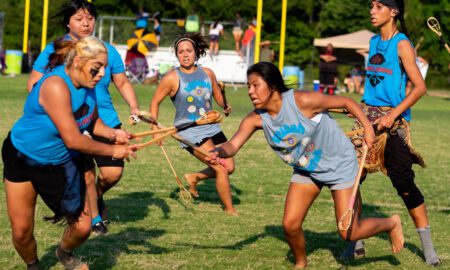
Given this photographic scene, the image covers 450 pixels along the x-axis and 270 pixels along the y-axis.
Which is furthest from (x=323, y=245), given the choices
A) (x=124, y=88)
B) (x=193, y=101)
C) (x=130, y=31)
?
(x=130, y=31)

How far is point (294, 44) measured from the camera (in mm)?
48406

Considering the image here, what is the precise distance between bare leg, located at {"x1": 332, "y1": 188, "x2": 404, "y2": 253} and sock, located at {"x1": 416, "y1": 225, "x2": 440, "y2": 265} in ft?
0.88

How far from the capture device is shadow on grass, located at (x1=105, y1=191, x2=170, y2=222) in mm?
8391

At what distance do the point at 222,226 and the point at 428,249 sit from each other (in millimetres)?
2028

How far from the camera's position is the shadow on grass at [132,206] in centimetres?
839

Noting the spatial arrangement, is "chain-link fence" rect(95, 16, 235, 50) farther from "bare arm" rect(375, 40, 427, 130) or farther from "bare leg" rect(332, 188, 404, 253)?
"bare leg" rect(332, 188, 404, 253)

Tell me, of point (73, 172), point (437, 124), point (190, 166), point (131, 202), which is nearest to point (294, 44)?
point (437, 124)

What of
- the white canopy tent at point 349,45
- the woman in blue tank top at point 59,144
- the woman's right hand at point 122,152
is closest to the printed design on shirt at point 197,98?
the woman in blue tank top at point 59,144

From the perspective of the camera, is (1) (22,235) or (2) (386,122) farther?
(2) (386,122)

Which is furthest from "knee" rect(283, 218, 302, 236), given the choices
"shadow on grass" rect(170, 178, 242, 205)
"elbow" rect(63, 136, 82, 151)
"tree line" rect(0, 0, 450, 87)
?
"tree line" rect(0, 0, 450, 87)

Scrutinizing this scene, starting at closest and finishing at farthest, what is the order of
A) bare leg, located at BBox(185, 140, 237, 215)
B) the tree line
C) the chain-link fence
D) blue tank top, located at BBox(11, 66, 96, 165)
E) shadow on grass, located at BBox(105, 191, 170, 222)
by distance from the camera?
blue tank top, located at BBox(11, 66, 96, 165)
shadow on grass, located at BBox(105, 191, 170, 222)
bare leg, located at BBox(185, 140, 237, 215)
the chain-link fence
the tree line

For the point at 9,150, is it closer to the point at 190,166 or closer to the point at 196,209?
the point at 196,209

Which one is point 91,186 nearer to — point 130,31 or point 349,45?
point 130,31

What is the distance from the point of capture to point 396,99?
6863 mm
